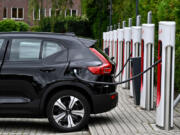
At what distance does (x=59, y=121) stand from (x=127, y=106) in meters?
3.39

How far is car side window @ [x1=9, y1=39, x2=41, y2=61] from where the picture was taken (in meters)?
9.11

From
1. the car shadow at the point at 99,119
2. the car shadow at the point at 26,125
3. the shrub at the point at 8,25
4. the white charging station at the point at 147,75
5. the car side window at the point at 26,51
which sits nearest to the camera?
the car side window at the point at 26,51

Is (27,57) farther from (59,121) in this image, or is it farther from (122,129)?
(122,129)

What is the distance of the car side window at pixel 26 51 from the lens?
29.9 ft

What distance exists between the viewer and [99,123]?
31.5ft

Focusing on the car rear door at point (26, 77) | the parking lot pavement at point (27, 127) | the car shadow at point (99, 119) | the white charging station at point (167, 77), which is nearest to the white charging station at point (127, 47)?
the car shadow at point (99, 119)

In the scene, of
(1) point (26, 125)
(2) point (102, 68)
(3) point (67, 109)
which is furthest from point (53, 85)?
(1) point (26, 125)

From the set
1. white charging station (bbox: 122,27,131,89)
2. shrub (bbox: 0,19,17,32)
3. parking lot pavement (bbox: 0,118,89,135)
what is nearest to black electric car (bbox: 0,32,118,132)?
parking lot pavement (bbox: 0,118,89,135)

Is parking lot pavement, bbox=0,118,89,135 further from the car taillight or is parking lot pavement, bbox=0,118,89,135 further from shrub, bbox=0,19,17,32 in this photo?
shrub, bbox=0,19,17,32

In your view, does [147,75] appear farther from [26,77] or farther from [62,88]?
[26,77]

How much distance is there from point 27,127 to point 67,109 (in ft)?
3.38

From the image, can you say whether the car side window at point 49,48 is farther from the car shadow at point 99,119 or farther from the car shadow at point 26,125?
the car shadow at point 99,119

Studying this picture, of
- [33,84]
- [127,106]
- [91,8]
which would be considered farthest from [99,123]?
[91,8]

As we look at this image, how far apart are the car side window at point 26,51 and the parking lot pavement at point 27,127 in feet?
3.90
